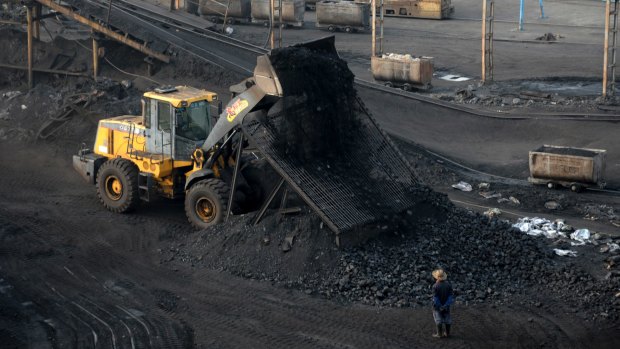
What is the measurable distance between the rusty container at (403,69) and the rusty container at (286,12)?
10.2 meters

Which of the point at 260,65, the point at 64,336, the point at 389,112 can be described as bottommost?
the point at 64,336

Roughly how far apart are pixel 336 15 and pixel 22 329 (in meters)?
30.7

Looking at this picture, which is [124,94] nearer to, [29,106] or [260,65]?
[29,106]

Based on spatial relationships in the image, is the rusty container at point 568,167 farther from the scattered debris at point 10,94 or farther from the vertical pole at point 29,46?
the vertical pole at point 29,46

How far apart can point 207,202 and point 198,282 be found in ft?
8.47

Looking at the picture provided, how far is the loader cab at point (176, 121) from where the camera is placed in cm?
2000

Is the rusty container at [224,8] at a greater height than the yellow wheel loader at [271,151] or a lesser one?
greater

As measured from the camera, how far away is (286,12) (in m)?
44.2

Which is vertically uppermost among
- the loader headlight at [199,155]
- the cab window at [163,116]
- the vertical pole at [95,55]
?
the vertical pole at [95,55]

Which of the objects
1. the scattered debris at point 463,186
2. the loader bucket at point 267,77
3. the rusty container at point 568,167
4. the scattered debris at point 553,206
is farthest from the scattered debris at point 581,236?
the loader bucket at point 267,77

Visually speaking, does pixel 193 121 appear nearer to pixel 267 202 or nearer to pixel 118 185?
pixel 118 185

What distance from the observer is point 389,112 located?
29734mm

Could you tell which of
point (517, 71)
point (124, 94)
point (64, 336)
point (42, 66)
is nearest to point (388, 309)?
point (64, 336)

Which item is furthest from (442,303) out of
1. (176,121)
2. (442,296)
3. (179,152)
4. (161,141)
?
(161,141)
